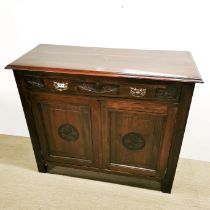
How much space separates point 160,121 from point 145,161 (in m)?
0.34

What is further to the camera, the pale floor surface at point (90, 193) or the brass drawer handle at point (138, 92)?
the pale floor surface at point (90, 193)

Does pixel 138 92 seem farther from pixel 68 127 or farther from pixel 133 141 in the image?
pixel 68 127

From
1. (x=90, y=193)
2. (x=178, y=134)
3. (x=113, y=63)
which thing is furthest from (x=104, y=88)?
(x=90, y=193)

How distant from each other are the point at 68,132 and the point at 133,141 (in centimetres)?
43

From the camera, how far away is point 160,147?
1354 millimetres

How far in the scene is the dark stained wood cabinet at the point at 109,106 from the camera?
1.16 m

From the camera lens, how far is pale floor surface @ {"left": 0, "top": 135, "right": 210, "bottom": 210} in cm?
147

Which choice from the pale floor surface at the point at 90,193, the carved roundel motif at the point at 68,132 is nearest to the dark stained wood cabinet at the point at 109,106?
the carved roundel motif at the point at 68,132

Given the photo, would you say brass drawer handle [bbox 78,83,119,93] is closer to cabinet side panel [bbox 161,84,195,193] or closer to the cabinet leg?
cabinet side panel [bbox 161,84,195,193]

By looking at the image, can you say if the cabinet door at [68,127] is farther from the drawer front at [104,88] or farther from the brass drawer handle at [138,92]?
the brass drawer handle at [138,92]

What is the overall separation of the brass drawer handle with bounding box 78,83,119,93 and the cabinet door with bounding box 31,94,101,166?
7cm

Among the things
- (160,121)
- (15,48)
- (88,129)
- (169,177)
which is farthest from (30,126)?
(169,177)

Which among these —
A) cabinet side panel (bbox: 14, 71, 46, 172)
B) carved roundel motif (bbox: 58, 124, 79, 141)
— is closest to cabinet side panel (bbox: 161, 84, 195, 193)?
carved roundel motif (bbox: 58, 124, 79, 141)

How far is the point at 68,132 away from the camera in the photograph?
4.80 ft
